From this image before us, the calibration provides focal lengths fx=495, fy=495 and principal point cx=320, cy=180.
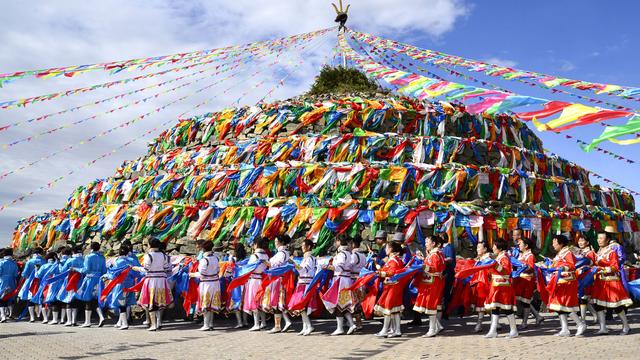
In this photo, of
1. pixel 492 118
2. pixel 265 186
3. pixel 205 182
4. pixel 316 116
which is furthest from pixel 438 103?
pixel 205 182

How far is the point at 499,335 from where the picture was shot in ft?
29.7

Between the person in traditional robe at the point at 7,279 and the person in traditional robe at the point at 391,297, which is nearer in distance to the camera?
the person in traditional robe at the point at 391,297

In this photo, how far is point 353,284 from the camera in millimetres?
9953

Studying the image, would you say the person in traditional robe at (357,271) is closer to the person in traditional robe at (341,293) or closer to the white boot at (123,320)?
the person in traditional robe at (341,293)

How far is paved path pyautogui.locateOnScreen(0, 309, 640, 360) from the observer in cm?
734

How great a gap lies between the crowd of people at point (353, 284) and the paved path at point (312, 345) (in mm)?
423

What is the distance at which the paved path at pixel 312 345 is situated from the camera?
734cm

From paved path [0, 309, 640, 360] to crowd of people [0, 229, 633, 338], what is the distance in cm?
42

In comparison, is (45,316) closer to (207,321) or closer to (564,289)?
(207,321)

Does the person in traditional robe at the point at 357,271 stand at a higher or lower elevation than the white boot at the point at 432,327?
higher

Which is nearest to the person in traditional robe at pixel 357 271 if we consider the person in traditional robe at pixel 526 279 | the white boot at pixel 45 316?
the person in traditional robe at pixel 526 279

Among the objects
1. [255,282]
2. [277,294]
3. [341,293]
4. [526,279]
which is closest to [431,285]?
[341,293]

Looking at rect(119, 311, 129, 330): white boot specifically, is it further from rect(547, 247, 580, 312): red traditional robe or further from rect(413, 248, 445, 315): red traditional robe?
rect(547, 247, 580, 312): red traditional robe

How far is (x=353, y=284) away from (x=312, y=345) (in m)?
1.72
